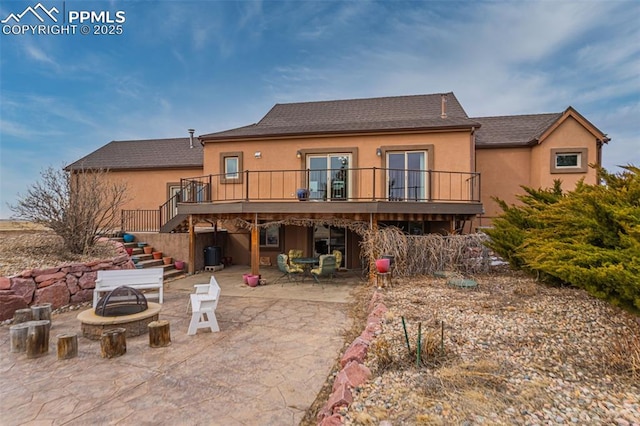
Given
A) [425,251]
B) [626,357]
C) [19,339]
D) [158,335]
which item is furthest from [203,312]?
[425,251]

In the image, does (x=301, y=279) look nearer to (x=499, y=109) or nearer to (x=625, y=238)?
(x=625, y=238)

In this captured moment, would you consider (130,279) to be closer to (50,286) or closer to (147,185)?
(50,286)

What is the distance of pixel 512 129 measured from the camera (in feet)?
44.2

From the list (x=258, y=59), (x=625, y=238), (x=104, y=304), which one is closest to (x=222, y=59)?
(x=258, y=59)

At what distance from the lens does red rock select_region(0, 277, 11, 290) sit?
618 centimetres

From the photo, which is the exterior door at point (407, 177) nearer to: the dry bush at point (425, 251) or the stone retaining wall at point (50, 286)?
the dry bush at point (425, 251)

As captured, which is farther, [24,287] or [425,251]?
[425,251]

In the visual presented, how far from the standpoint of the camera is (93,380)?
381 cm

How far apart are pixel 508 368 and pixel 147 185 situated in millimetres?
16569

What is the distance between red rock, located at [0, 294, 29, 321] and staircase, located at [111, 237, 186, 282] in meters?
3.80

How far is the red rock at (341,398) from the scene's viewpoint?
A: 9.32 feet

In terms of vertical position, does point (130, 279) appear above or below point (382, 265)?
below

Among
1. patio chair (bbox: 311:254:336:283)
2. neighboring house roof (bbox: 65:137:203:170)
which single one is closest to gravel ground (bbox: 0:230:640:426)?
patio chair (bbox: 311:254:336:283)

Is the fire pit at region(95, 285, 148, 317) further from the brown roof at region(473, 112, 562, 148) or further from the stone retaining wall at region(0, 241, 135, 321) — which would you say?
the brown roof at region(473, 112, 562, 148)
